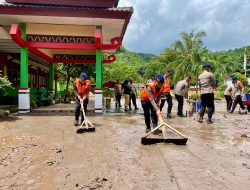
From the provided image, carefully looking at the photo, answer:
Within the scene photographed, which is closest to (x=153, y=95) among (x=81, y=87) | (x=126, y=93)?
(x=81, y=87)

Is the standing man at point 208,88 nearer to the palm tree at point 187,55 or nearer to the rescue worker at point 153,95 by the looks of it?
the rescue worker at point 153,95

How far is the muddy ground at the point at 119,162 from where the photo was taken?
3.71m

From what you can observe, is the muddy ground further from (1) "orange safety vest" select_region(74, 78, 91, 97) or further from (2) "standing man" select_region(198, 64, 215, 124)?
(2) "standing man" select_region(198, 64, 215, 124)

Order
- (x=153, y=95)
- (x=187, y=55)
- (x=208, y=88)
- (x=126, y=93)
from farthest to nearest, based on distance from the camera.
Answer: (x=187, y=55)
(x=126, y=93)
(x=208, y=88)
(x=153, y=95)

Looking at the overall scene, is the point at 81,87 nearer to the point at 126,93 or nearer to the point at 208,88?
the point at 208,88

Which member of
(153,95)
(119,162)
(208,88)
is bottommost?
(119,162)

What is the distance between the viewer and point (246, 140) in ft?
21.7

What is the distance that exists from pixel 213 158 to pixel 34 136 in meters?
4.19

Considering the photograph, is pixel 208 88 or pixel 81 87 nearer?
pixel 81 87

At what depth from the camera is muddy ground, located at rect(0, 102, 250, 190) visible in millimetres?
3711

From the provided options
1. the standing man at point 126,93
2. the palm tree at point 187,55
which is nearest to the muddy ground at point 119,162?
the standing man at point 126,93

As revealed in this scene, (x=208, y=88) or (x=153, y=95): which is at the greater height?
(x=208, y=88)

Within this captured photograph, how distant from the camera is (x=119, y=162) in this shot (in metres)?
4.59

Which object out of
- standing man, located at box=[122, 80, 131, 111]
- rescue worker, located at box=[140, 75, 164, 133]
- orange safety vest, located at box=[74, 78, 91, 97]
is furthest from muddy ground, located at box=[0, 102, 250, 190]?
standing man, located at box=[122, 80, 131, 111]
